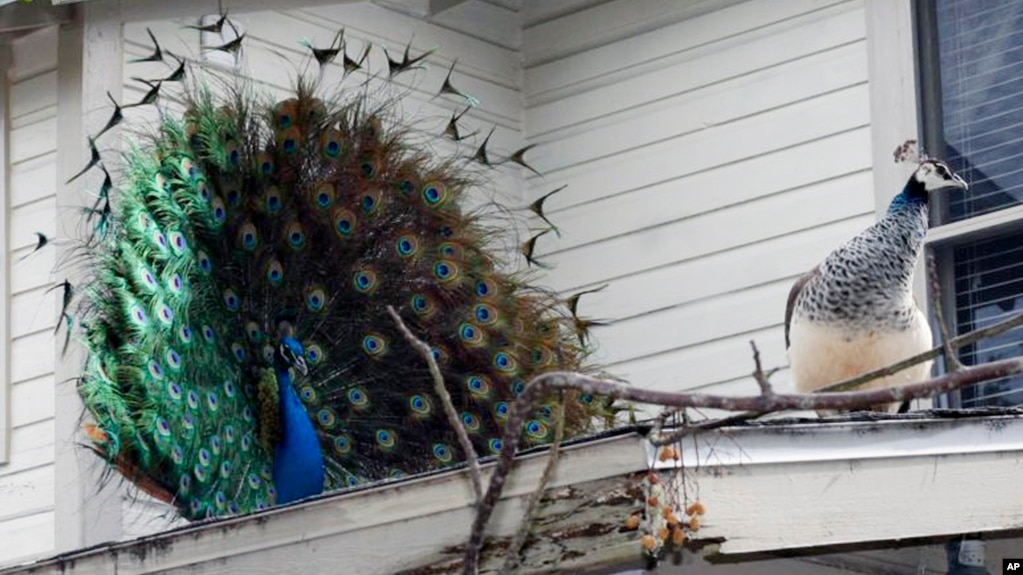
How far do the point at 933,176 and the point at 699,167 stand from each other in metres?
1.76

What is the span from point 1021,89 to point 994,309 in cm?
70

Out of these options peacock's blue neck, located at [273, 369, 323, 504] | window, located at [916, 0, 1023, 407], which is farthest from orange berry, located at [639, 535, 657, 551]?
window, located at [916, 0, 1023, 407]

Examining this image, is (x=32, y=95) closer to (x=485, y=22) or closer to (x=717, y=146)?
(x=485, y=22)

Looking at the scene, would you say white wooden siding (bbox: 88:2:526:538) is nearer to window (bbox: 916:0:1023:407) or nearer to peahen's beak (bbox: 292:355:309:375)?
peahen's beak (bbox: 292:355:309:375)

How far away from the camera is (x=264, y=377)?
6.77 m

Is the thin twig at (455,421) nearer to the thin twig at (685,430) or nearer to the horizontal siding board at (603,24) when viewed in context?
the thin twig at (685,430)

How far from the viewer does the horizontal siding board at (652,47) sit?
24.2ft

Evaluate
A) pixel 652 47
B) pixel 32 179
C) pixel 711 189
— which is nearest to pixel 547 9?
pixel 652 47

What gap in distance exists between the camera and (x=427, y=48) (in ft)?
26.0

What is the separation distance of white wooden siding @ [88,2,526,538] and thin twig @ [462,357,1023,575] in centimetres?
364

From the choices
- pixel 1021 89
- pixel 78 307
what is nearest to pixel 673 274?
pixel 1021 89

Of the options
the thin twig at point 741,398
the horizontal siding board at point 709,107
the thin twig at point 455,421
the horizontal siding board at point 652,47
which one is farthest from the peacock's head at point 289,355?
the thin twig at point 741,398

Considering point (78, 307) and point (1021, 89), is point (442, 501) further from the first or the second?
point (1021, 89)

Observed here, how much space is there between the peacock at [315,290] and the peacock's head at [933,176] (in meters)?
1.49
